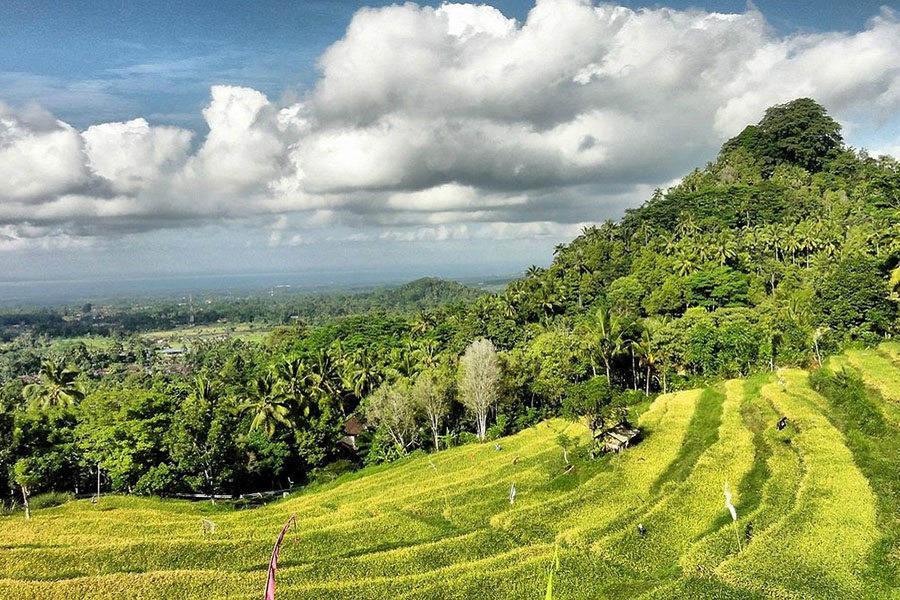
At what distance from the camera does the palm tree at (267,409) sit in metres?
49.2

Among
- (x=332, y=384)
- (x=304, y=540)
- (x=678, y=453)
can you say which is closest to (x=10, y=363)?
(x=332, y=384)

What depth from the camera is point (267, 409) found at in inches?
1950

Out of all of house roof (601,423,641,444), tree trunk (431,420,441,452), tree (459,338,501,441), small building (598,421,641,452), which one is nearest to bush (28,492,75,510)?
tree trunk (431,420,441,452)

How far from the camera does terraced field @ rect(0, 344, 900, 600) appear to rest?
21.8 metres

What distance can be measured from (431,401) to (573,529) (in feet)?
92.2

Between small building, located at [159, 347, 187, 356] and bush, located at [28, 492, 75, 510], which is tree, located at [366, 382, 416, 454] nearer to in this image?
bush, located at [28, 492, 75, 510]

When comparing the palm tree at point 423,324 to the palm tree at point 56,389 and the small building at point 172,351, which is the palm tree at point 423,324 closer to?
the palm tree at point 56,389

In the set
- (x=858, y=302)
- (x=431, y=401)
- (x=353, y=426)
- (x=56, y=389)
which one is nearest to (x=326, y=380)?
(x=353, y=426)

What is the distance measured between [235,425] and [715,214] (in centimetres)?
8177

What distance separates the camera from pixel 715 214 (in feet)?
313

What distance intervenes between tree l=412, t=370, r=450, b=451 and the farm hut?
821 centimetres

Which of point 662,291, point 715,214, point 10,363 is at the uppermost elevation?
point 715,214

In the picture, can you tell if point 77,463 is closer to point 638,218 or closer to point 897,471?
point 897,471

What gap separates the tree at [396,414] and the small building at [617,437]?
799 inches
